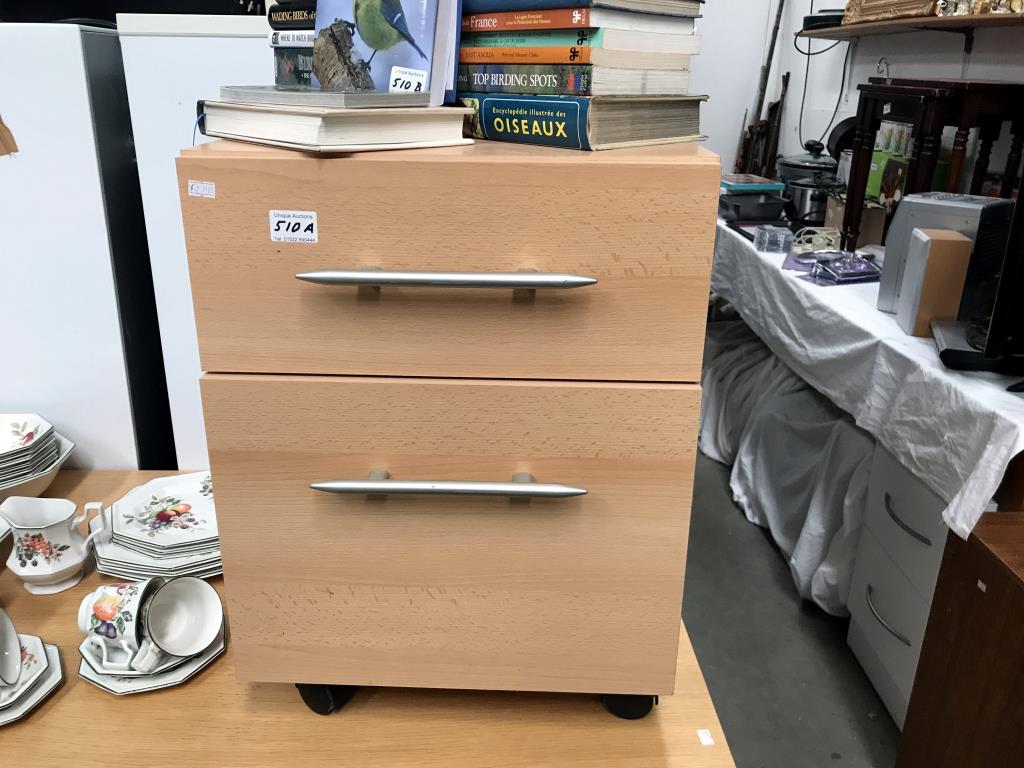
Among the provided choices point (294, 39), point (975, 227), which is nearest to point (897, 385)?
point (975, 227)

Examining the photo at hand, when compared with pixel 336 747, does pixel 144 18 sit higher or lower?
higher

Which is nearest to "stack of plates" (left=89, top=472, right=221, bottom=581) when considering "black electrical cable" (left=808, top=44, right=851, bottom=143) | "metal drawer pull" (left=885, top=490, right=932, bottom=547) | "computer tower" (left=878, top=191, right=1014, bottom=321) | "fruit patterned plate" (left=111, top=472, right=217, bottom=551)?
"fruit patterned plate" (left=111, top=472, right=217, bottom=551)

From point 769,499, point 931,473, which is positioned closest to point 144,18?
point 931,473

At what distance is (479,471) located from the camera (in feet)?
1.77

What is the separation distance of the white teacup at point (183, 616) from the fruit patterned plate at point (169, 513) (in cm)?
7

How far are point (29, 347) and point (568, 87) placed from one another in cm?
76

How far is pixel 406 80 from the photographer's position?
60 centimetres

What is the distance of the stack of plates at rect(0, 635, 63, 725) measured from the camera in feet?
2.02

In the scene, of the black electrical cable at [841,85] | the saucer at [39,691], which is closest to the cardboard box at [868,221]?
the black electrical cable at [841,85]

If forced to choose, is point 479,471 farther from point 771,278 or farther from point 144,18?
point 771,278

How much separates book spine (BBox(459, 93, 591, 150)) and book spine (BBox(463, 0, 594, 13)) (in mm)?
64

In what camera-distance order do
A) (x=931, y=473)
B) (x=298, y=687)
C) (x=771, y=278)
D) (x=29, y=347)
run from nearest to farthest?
(x=298, y=687)
(x=29, y=347)
(x=931, y=473)
(x=771, y=278)

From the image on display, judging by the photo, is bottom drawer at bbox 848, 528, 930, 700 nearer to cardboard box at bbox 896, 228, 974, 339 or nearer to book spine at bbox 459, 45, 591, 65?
cardboard box at bbox 896, 228, 974, 339

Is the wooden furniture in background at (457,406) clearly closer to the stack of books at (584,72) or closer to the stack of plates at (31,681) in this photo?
the stack of books at (584,72)
